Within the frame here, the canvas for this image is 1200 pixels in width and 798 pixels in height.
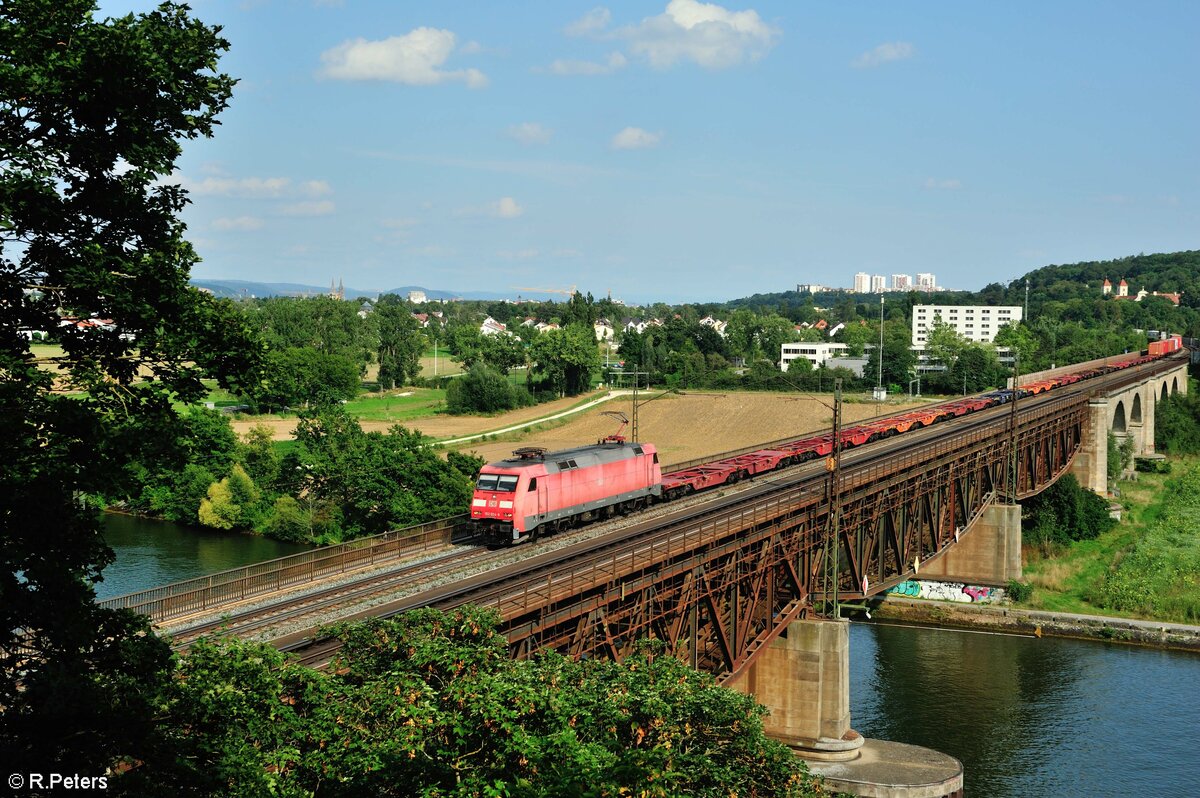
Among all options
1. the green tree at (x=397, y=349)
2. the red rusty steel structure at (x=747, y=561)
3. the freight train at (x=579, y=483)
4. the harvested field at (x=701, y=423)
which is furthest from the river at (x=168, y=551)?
the green tree at (x=397, y=349)

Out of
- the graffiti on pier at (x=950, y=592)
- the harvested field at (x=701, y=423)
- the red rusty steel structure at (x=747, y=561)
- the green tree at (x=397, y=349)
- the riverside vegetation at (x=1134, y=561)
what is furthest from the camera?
the green tree at (x=397, y=349)

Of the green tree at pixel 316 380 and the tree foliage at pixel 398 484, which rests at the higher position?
the green tree at pixel 316 380

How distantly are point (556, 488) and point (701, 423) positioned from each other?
103 m

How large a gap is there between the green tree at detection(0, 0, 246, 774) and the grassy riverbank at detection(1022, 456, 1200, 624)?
236ft

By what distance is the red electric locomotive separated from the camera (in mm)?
43594

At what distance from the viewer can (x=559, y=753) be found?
1903cm

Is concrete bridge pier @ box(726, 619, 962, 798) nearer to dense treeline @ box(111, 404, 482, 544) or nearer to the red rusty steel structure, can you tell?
the red rusty steel structure

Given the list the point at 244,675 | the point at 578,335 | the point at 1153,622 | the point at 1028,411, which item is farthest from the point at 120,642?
the point at 578,335

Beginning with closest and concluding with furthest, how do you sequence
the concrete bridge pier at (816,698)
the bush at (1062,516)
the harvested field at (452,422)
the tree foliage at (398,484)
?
the concrete bridge pier at (816,698)
the tree foliage at (398,484)
the bush at (1062,516)
the harvested field at (452,422)

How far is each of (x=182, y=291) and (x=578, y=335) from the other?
155212 millimetres

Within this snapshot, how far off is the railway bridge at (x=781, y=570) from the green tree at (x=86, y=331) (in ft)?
43.0

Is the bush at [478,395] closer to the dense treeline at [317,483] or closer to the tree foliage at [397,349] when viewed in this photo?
the tree foliage at [397,349]

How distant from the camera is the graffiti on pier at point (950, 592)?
78.2 m

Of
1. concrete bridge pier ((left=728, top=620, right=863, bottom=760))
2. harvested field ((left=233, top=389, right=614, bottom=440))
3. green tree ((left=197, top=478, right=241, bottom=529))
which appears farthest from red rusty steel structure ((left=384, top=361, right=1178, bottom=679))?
harvested field ((left=233, top=389, right=614, bottom=440))
